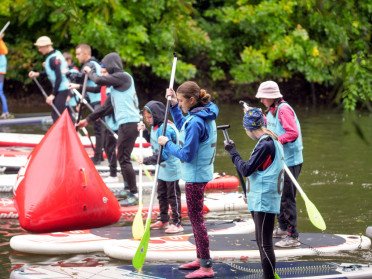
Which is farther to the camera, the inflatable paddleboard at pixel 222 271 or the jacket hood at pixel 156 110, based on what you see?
the jacket hood at pixel 156 110

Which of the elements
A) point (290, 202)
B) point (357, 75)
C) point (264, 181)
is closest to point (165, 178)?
point (290, 202)

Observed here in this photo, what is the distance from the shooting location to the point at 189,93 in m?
7.21

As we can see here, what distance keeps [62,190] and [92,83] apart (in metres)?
4.12

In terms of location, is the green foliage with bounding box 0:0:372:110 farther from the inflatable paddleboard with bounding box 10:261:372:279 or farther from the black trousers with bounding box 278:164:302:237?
the inflatable paddleboard with bounding box 10:261:372:279

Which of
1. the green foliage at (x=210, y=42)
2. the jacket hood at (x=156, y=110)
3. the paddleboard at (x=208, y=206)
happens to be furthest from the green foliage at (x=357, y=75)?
the green foliage at (x=210, y=42)

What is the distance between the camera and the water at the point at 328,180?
27.3 ft

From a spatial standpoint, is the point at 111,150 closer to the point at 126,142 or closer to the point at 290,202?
the point at 126,142

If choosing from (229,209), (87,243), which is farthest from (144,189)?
(87,243)

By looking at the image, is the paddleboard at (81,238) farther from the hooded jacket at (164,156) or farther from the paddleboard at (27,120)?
the paddleboard at (27,120)

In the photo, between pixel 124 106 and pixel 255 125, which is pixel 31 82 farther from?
pixel 255 125

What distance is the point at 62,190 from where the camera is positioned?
896 centimetres

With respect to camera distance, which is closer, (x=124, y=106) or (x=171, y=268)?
(x=171, y=268)

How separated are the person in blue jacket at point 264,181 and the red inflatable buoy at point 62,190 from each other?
2522 mm

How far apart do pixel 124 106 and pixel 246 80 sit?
500 inches
